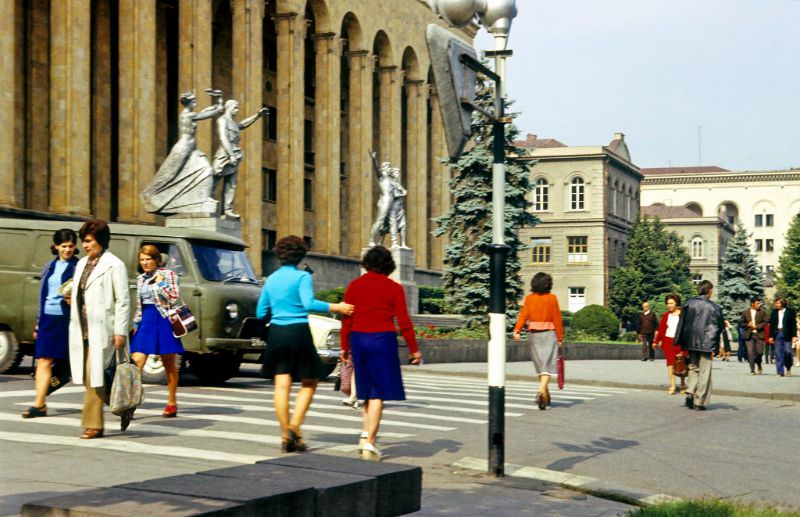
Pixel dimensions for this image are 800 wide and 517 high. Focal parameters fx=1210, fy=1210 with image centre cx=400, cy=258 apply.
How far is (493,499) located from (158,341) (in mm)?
5556

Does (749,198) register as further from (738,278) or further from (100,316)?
(100,316)

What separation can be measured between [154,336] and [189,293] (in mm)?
4940

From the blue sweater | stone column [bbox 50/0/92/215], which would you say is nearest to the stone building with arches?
stone column [bbox 50/0/92/215]

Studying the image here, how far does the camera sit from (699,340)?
1775cm

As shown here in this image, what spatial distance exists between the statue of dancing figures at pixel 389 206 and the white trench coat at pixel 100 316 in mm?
37041

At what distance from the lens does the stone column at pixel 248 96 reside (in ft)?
148

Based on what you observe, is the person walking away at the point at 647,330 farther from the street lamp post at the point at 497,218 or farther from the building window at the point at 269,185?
the street lamp post at the point at 497,218

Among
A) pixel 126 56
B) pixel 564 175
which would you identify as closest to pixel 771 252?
pixel 564 175

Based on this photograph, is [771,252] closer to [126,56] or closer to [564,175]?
[564,175]

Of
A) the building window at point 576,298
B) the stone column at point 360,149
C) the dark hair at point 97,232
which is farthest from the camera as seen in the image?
the building window at point 576,298

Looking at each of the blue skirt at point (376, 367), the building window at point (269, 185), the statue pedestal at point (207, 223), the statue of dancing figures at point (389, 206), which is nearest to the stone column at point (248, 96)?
the statue of dancing figures at point (389, 206)

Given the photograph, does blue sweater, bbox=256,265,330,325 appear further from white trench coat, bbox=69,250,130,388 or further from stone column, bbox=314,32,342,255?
stone column, bbox=314,32,342,255

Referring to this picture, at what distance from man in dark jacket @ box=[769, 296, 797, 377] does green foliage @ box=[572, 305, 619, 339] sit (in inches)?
1048

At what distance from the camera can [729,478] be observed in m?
10.6
